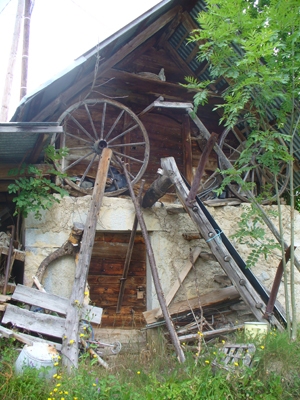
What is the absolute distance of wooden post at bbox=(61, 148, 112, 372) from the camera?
3.77 meters

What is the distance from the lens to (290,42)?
406 cm

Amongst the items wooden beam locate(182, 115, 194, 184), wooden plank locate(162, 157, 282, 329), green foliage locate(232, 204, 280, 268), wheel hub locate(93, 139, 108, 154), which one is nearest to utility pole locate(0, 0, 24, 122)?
wheel hub locate(93, 139, 108, 154)

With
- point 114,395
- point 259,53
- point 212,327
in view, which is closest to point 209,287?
point 212,327

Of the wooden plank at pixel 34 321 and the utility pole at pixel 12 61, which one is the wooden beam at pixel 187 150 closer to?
the wooden plank at pixel 34 321

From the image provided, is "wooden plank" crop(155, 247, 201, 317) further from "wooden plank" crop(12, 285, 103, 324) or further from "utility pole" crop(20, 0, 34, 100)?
"utility pole" crop(20, 0, 34, 100)

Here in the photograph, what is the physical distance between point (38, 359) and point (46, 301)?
0.79m

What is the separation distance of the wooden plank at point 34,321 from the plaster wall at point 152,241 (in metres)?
0.86

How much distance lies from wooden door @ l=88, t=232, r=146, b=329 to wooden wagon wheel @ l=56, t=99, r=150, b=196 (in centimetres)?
75

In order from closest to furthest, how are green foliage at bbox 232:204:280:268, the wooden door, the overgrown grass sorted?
the overgrown grass < green foliage at bbox 232:204:280:268 < the wooden door

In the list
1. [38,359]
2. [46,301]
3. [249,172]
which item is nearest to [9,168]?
[46,301]

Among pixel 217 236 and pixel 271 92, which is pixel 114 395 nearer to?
pixel 217 236

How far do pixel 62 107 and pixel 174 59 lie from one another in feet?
7.73

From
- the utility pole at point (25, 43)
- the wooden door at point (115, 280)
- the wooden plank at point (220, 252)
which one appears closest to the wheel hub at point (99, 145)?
the wooden plank at point (220, 252)

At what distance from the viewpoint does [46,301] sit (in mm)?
4184
